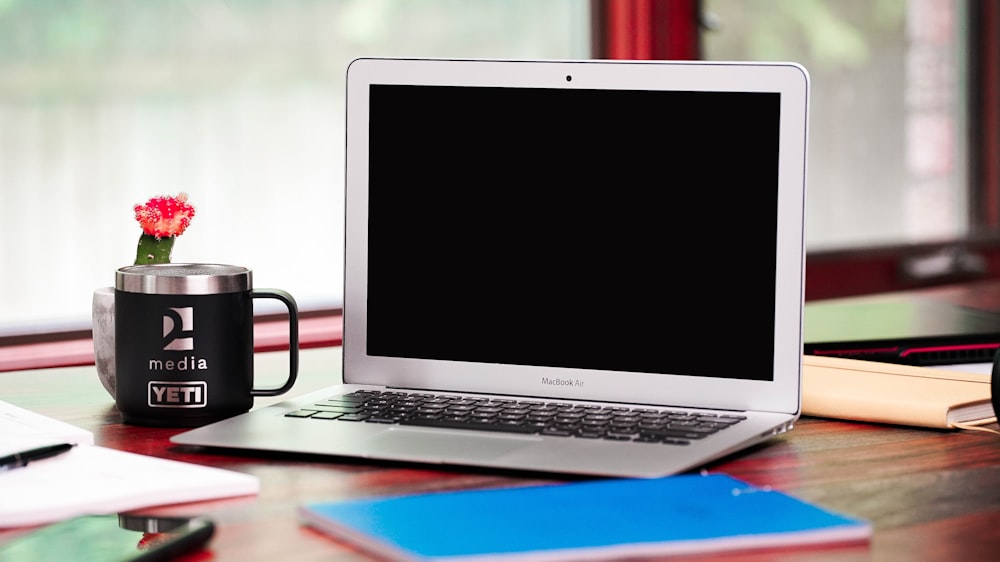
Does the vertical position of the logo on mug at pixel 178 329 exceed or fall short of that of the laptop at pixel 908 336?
it exceeds it

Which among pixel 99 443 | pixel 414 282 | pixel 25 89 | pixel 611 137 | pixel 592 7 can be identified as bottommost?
pixel 99 443

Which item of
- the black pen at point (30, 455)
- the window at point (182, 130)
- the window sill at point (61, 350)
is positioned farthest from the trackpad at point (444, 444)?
the window at point (182, 130)

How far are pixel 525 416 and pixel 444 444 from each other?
10cm

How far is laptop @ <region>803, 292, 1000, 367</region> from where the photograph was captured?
1.26m

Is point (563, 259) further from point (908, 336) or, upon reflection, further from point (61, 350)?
point (61, 350)

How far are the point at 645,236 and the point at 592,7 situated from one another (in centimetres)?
175

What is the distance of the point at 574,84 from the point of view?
109cm

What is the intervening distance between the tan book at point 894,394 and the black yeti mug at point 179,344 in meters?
0.48

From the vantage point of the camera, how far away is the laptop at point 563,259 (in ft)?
3.33

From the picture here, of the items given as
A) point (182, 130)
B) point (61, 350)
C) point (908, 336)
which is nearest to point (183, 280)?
point (908, 336)

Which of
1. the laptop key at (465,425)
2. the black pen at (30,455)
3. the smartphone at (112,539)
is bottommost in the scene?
the smartphone at (112,539)

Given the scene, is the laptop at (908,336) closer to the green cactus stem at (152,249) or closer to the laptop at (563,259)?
the laptop at (563,259)

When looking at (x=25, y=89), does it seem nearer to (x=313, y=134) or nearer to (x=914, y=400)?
(x=313, y=134)

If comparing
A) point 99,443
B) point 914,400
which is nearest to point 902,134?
point 914,400
